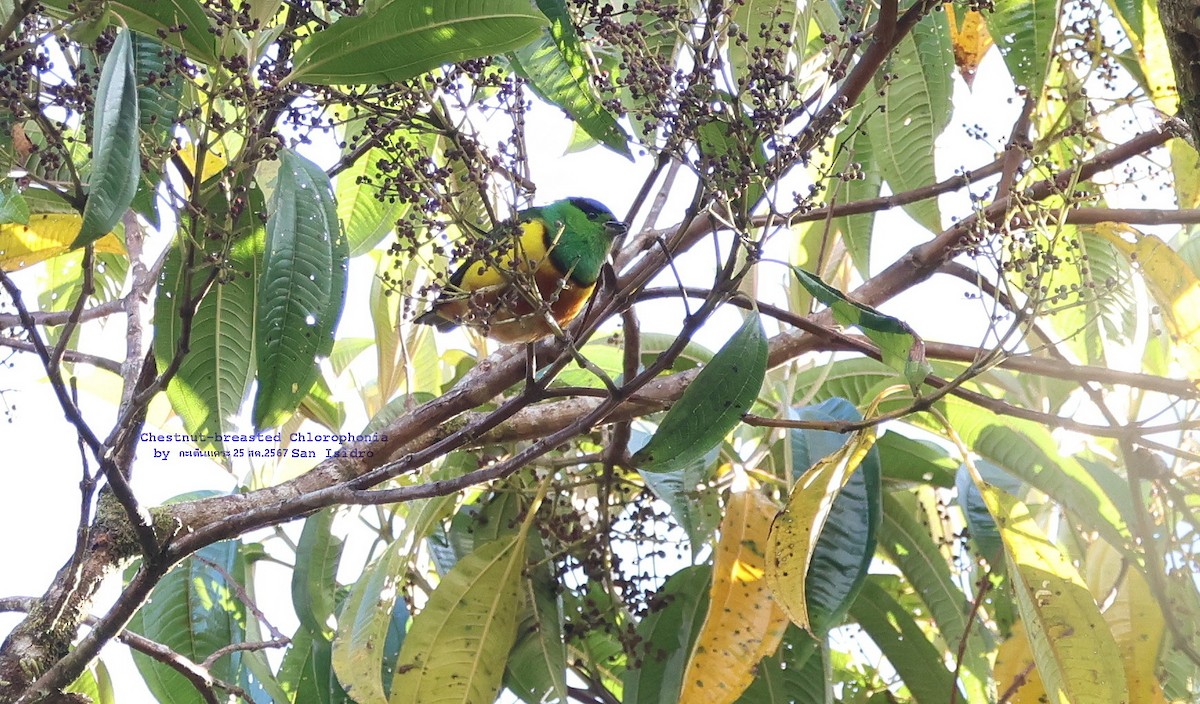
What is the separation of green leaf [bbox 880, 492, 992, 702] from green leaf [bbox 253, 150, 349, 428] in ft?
4.31

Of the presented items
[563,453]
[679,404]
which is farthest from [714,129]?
[563,453]

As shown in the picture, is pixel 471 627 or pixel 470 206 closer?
pixel 470 206

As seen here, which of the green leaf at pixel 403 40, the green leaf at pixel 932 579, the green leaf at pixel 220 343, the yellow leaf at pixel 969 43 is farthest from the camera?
the yellow leaf at pixel 969 43

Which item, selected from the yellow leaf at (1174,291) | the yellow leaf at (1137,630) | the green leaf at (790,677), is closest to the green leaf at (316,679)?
the green leaf at (790,677)

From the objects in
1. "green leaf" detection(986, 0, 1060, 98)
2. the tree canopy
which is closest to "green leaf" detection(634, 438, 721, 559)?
the tree canopy

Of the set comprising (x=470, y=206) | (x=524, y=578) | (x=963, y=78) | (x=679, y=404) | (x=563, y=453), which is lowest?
(x=524, y=578)

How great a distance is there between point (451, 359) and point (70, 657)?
1701 millimetres

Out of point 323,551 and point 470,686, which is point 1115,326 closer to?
point 470,686

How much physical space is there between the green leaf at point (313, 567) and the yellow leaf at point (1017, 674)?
4.54 ft

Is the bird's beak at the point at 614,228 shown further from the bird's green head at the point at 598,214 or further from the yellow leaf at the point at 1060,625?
the yellow leaf at the point at 1060,625

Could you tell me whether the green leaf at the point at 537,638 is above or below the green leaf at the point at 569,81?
below

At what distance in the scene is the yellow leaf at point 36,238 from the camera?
207cm

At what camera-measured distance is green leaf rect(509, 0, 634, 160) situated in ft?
5.05

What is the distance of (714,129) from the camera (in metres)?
1.48
